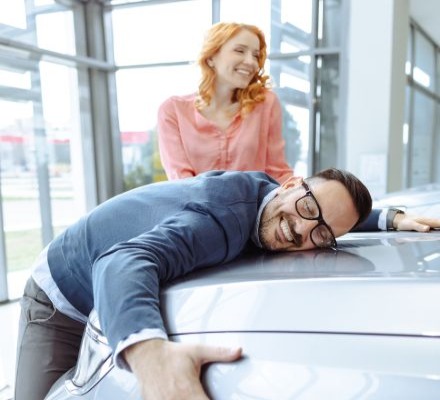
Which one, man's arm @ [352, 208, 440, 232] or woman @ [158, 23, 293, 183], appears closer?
man's arm @ [352, 208, 440, 232]

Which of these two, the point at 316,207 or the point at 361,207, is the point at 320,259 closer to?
the point at 316,207

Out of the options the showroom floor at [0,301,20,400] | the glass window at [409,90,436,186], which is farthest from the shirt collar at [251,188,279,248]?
the glass window at [409,90,436,186]

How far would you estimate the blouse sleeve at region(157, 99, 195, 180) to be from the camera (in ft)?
6.44

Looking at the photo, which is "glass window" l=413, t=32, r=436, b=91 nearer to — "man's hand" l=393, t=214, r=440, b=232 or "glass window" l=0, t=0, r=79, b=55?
"glass window" l=0, t=0, r=79, b=55

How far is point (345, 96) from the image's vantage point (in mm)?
4566

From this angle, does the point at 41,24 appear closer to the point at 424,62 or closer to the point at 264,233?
the point at 264,233

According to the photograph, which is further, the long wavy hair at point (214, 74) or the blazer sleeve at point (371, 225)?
the long wavy hair at point (214, 74)

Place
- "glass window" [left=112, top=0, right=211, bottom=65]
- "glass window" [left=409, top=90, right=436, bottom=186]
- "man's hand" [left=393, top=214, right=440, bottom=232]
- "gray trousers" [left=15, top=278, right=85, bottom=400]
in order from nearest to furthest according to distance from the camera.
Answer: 1. "gray trousers" [left=15, top=278, right=85, bottom=400]
2. "man's hand" [left=393, top=214, right=440, bottom=232]
3. "glass window" [left=112, top=0, right=211, bottom=65]
4. "glass window" [left=409, top=90, right=436, bottom=186]

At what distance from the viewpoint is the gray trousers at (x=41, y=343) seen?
1.26 meters

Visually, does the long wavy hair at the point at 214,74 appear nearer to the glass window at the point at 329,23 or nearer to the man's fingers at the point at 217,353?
the man's fingers at the point at 217,353

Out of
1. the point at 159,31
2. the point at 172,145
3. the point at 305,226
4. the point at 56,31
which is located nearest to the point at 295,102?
the point at 159,31

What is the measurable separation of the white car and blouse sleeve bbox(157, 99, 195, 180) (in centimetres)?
111

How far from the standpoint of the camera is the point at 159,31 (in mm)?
5406

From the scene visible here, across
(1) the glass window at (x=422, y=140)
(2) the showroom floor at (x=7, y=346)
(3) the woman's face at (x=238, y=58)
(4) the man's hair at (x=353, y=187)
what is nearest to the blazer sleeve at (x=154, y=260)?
(4) the man's hair at (x=353, y=187)
